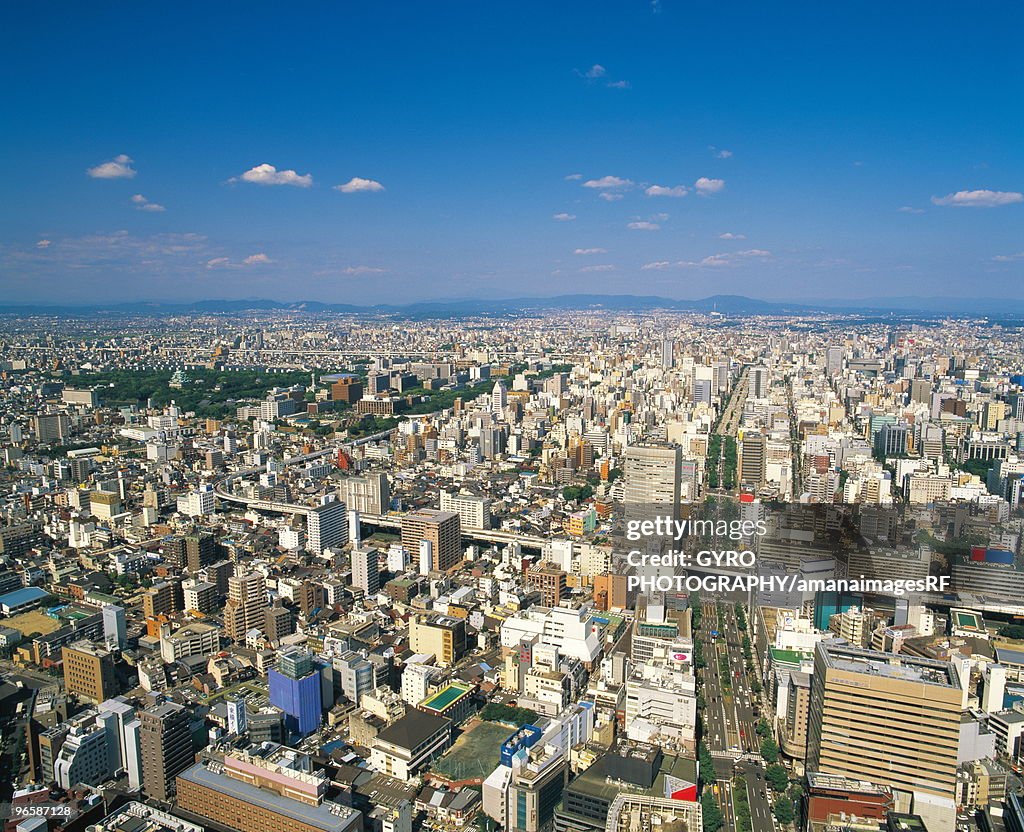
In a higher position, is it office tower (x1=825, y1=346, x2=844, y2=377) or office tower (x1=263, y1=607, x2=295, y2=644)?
office tower (x1=825, y1=346, x2=844, y2=377)

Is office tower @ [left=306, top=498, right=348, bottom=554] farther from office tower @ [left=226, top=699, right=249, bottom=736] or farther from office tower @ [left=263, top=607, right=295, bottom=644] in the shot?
office tower @ [left=226, top=699, right=249, bottom=736]

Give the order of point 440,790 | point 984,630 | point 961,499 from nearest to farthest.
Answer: point 440,790
point 984,630
point 961,499

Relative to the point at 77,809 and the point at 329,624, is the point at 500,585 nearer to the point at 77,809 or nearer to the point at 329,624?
the point at 329,624

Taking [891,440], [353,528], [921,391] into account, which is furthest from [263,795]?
[921,391]

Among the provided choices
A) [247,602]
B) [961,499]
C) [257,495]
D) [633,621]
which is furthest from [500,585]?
[961,499]

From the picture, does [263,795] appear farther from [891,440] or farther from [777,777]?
[891,440]

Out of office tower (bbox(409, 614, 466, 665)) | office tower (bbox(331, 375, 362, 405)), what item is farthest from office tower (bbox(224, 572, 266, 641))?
office tower (bbox(331, 375, 362, 405))
